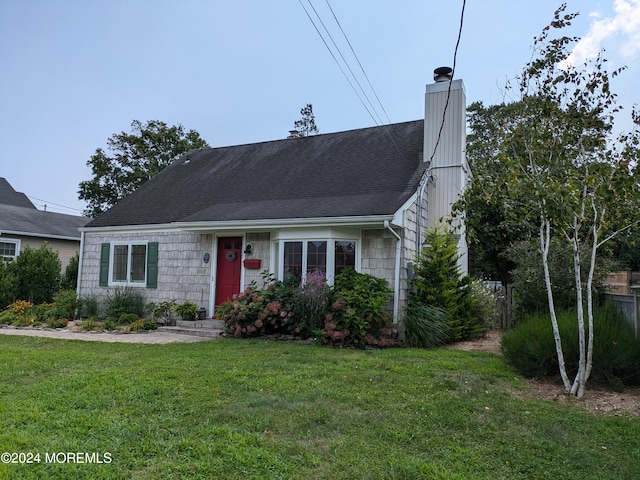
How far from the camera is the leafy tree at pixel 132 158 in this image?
23.3 metres

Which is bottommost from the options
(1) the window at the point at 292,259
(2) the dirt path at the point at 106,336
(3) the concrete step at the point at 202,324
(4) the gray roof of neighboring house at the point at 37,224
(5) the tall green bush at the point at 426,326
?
(2) the dirt path at the point at 106,336

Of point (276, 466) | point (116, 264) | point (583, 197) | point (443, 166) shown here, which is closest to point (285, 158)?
point (443, 166)

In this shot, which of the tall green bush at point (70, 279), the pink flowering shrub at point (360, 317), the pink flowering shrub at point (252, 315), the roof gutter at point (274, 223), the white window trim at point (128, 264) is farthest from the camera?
the tall green bush at point (70, 279)

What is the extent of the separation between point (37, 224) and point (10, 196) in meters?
12.3

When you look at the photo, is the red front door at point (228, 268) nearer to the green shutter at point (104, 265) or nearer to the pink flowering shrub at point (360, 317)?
the pink flowering shrub at point (360, 317)

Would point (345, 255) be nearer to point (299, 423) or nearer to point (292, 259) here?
point (292, 259)

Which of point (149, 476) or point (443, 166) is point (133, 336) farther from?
A: point (443, 166)

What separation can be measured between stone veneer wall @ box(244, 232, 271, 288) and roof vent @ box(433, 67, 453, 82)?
5.88 m

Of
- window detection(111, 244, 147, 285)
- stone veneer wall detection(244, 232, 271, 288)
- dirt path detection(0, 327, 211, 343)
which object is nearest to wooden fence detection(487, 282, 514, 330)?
stone veneer wall detection(244, 232, 271, 288)

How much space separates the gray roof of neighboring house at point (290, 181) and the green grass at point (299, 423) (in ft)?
12.9

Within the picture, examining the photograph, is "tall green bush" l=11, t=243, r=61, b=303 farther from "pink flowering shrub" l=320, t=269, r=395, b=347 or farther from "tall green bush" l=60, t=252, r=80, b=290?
"pink flowering shrub" l=320, t=269, r=395, b=347

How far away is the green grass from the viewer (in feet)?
9.66

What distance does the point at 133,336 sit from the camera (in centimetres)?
912

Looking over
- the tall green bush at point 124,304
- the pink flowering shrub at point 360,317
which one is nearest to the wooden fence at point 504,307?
the pink flowering shrub at point 360,317
